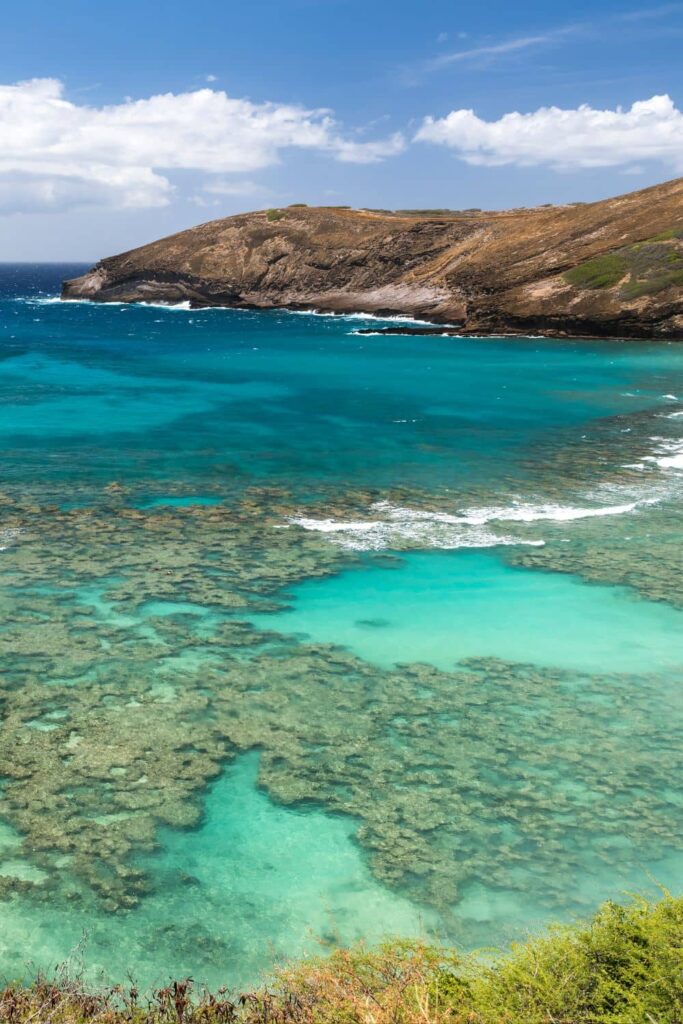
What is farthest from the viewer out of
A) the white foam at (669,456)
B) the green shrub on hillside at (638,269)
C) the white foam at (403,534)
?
the green shrub on hillside at (638,269)

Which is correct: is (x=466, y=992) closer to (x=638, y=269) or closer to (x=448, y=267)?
(x=638, y=269)

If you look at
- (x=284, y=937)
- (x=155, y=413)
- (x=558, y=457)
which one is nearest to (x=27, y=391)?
(x=155, y=413)

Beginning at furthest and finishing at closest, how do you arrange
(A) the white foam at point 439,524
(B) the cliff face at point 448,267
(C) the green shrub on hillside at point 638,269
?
(B) the cliff face at point 448,267 → (C) the green shrub on hillside at point 638,269 → (A) the white foam at point 439,524

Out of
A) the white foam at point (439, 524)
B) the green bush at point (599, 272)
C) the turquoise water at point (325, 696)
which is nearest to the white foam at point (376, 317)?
the green bush at point (599, 272)

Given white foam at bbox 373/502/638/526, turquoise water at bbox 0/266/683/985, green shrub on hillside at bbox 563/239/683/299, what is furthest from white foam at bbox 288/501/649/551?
green shrub on hillside at bbox 563/239/683/299

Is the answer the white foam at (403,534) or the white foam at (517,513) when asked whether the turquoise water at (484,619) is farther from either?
the white foam at (517,513)

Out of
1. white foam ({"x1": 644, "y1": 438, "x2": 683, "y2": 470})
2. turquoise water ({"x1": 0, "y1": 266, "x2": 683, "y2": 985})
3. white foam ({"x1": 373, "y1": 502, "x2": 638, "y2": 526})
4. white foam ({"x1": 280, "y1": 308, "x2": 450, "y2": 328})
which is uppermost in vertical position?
white foam ({"x1": 280, "y1": 308, "x2": 450, "y2": 328})

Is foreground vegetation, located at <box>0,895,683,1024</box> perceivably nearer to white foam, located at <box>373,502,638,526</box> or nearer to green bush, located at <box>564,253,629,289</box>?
white foam, located at <box>373,502,638,526</box>

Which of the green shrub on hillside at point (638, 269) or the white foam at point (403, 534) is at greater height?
the green shrub on hillside at point (638, 269)
